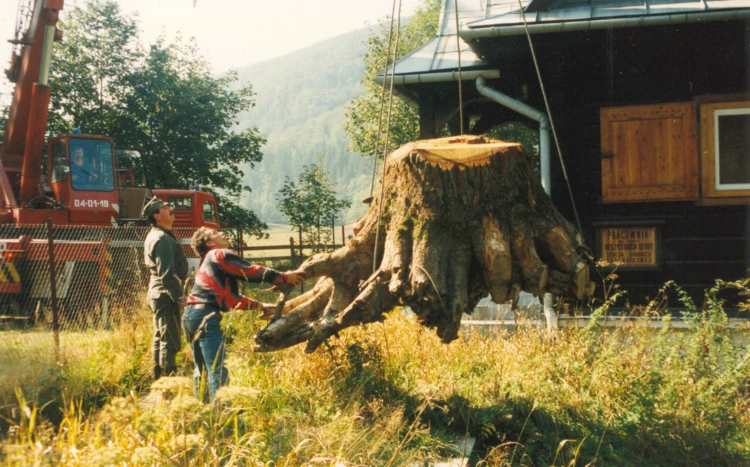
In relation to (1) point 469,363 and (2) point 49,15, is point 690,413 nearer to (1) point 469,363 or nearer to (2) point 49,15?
(1) point 469,363

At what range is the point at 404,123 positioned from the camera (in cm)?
2553

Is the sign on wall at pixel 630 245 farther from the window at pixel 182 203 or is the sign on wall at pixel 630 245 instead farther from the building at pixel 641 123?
the window at pixel 182 203

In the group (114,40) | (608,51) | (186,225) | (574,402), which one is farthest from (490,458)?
(114,40)

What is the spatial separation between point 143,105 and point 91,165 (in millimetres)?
10055

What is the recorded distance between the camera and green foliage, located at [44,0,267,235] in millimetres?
21438

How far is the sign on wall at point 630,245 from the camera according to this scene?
7984 millimetres

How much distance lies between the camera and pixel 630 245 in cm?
806

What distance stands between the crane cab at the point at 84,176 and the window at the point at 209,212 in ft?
13.0

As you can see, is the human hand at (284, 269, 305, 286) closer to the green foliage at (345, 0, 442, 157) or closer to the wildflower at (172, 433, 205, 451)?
the wildflower at (172, 433, 205, 451)

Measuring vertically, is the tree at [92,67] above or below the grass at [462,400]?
above

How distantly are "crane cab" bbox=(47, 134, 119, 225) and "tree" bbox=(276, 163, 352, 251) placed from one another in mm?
9190

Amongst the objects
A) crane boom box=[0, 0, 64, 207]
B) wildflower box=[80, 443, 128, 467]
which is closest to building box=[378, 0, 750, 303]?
wildflower box=[80, 443, 128, 467]

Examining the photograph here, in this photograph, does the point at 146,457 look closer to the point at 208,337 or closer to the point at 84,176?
the point at 208,337

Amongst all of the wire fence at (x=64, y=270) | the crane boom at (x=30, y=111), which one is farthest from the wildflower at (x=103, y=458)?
the crane boom at (x=30, y=111)
